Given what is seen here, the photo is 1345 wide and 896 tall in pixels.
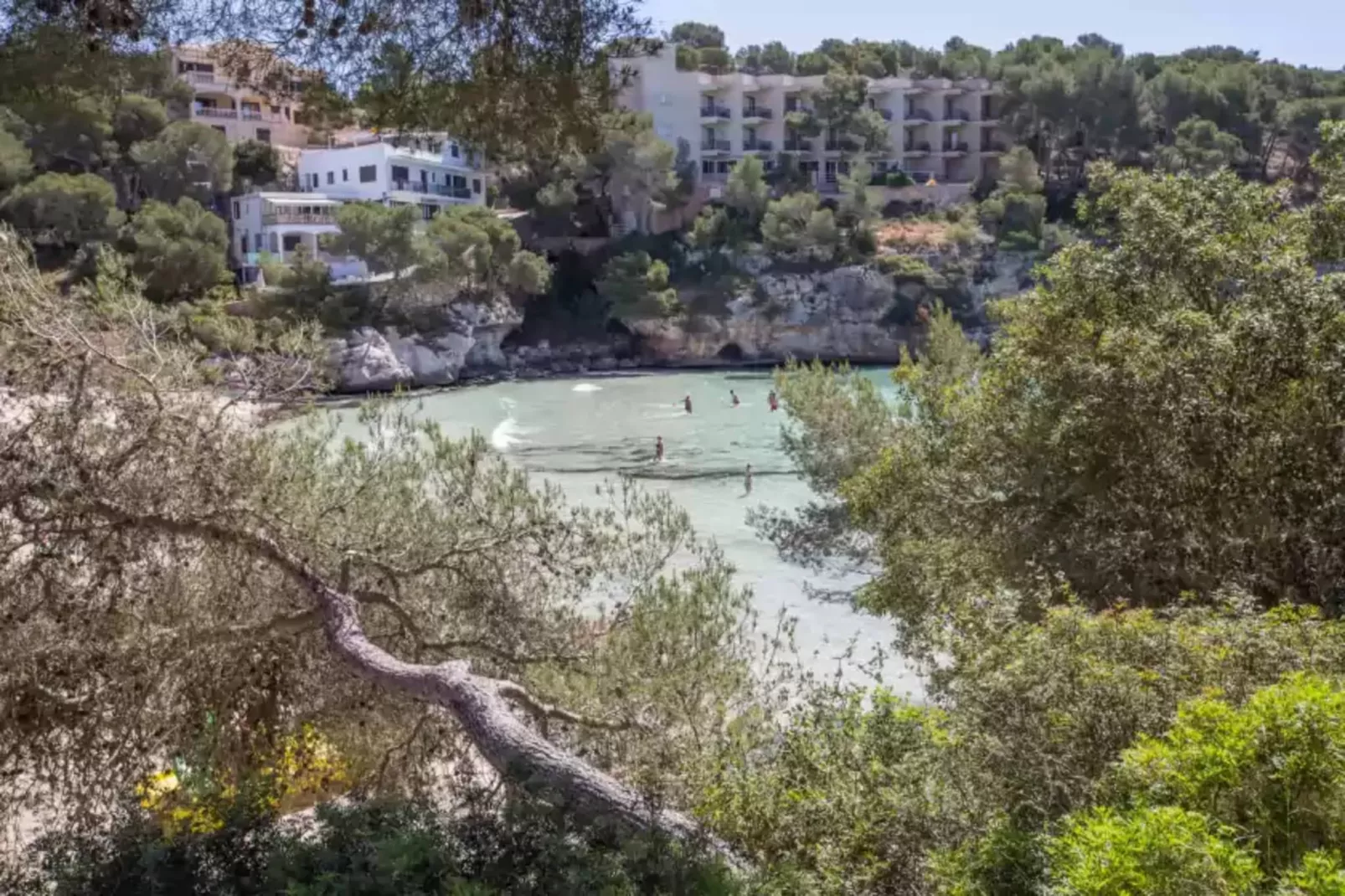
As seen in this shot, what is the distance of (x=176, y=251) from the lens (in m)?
31.6

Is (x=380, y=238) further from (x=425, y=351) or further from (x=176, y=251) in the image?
(x=176, y=251)

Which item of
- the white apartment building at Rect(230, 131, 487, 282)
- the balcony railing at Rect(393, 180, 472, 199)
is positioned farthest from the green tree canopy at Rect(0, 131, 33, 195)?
the balcony railing at Rect(393, 180, 472, 199)

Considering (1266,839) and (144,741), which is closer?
(1266,839)

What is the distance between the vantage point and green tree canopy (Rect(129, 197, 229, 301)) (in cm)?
3155

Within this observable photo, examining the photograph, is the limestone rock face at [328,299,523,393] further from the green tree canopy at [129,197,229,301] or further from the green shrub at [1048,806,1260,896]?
the green shrub at [1048,806,1260,896]

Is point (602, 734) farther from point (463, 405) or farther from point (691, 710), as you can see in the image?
point (463, 405)

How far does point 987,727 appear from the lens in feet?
13.4

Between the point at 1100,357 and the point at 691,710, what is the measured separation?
12.1 feet

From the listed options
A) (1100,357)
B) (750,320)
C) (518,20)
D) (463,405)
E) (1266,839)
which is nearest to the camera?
(1266,839)

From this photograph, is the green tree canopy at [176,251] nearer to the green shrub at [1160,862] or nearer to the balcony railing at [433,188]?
the balcony railing at [433,188]

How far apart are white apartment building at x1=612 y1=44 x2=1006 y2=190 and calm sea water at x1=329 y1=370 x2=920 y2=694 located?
50.6 feet

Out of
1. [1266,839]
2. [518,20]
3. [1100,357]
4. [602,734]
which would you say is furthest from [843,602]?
[1266,839]

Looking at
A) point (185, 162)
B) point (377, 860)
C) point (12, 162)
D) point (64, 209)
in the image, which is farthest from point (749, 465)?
point (185, 162)

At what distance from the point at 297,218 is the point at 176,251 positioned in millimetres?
9160
